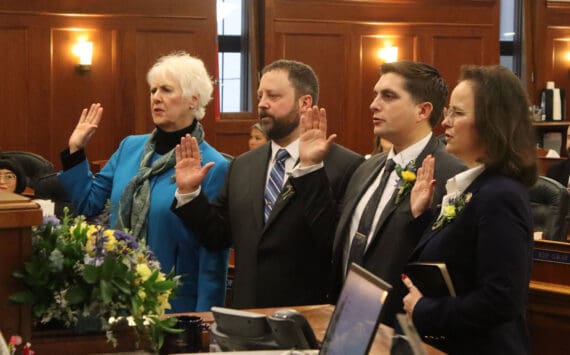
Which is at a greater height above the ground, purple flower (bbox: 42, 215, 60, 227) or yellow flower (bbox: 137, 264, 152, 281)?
purple flower (bbox: 42, 215, 60, 227)

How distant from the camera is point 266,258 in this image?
360cm

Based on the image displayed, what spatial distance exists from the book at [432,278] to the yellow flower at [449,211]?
18cm

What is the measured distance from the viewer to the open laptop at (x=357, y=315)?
1.86m

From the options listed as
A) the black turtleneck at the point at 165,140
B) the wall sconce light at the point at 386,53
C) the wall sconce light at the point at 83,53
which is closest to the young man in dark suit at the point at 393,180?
the black turtleneck at the point at 165,140

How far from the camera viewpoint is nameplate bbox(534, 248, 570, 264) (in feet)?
16.3

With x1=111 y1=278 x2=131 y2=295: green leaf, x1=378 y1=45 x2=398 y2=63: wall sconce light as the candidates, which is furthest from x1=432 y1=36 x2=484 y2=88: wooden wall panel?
x1=111 y1=278 x2=131 y2=295: green leaf

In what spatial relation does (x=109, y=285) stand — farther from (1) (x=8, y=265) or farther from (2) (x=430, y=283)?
(2) (x=430, y=283)

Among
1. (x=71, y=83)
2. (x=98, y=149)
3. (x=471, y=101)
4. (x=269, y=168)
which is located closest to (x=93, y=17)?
(x=71, y=83)

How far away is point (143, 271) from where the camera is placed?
8.42 feet

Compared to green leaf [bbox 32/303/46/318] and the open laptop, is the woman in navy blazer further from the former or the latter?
green leaf [bbox 32/303/46/318]

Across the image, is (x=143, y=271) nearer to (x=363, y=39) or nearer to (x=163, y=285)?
(x=163, y=285)

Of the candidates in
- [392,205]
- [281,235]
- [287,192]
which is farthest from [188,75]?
[392,205]

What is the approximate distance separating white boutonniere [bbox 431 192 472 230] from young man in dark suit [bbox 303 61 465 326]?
0.31 meters

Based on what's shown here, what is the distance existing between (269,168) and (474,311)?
1239 mm
